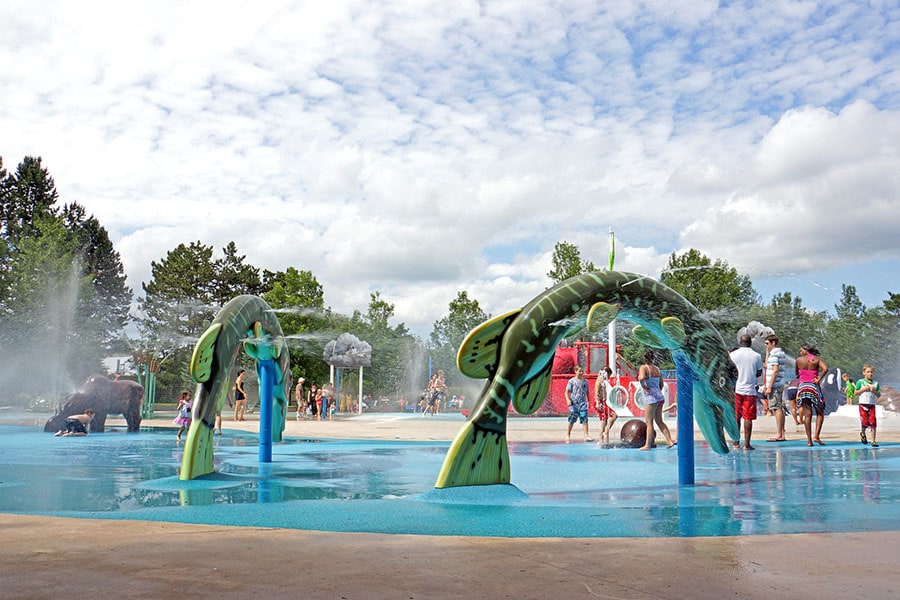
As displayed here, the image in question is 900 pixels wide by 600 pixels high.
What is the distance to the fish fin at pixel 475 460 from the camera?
691 cm

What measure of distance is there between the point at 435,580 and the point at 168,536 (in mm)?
2150

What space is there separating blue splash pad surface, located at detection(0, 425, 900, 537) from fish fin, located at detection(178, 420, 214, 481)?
186 mm

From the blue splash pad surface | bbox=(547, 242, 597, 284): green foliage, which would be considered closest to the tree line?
bbox=(547, 242, 597, 284): green foliage

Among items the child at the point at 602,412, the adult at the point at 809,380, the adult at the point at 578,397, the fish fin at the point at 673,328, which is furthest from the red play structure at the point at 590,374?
the fish fin at the point at 673,328

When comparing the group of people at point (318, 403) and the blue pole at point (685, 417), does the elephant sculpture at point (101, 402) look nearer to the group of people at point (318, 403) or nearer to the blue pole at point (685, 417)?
the group of people at point (318, 403)

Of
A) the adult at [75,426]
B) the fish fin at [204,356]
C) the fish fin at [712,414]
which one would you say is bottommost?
the adult at [75,426]

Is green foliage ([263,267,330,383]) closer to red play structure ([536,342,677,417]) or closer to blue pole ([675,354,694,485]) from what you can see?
red play structure ([536,342,677,417])

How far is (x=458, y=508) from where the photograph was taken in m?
6.41

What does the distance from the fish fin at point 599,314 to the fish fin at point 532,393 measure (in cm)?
62

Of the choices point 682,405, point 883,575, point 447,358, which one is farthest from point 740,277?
point 883,575

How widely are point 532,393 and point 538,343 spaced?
0.51m

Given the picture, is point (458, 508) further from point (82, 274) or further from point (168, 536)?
point (82, 274)

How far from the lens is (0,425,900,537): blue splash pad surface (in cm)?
567

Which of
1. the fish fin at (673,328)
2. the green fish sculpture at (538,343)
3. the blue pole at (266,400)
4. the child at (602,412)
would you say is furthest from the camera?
the child at (602,412)
